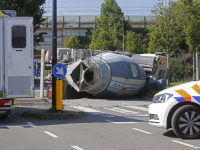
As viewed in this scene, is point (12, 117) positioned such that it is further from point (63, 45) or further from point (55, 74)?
point (63, 45)

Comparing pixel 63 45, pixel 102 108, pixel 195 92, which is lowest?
pixel 102 108

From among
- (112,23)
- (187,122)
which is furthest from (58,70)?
(112,23)

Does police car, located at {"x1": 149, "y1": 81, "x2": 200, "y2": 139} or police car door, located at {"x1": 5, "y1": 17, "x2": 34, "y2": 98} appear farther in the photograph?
police car door, located at {"x1": 5, "y1": 17, "x2": 34, "y2": 98}

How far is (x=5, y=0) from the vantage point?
25.1 metres

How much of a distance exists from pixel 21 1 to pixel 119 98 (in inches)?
507

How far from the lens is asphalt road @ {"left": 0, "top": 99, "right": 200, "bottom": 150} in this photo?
280 inches

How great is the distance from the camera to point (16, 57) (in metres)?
10.1

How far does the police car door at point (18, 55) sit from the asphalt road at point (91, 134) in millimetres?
1189

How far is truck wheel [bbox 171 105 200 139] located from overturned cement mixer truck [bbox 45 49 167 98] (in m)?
8.76

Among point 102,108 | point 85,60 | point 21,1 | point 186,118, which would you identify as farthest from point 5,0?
point 186,118

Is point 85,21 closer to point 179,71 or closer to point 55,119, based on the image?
point 179,71

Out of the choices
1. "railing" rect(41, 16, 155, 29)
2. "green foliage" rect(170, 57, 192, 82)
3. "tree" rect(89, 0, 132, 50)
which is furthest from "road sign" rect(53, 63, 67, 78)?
"railing" rect(41, 16, 155, 29)

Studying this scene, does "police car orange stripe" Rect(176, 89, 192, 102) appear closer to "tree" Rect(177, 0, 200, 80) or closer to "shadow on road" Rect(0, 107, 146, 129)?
"shadow on road" Rect(0, 107, 146, 129)

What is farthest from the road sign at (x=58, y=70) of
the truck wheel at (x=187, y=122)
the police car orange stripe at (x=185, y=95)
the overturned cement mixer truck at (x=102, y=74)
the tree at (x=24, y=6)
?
the tree at (x=24, y=6)
